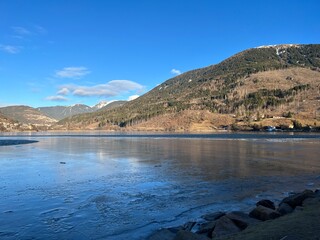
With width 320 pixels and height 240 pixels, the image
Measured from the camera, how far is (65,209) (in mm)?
23219

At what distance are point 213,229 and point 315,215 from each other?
5054 millimetres

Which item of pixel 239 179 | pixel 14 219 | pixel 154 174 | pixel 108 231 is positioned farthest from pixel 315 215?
pixel 154 174

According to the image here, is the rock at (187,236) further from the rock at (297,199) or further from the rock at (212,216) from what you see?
the rock at (297,199)

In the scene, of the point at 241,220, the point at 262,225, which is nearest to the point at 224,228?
the point at 241,220

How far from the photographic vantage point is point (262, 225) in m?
15.6

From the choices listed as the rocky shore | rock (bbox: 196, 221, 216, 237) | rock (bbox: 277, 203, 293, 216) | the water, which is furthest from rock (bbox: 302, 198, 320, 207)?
rock (bbox: 196, 221, 216, 237)

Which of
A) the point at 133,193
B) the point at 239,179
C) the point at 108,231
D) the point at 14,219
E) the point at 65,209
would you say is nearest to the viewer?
the point at 108,231

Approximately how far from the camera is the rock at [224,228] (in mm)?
15848

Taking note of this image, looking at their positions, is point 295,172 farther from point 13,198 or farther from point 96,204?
point 13,198

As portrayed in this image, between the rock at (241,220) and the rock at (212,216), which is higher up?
the rock at (241,220)

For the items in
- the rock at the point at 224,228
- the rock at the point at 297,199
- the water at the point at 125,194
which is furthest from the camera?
the rock at the point at 297,199

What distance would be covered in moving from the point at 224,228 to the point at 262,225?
6.18ft

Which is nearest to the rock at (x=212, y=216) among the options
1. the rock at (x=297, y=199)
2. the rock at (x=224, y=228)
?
the rock at (x=224, y=228)

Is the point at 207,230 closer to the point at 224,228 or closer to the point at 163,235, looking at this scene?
the point at 224,228
